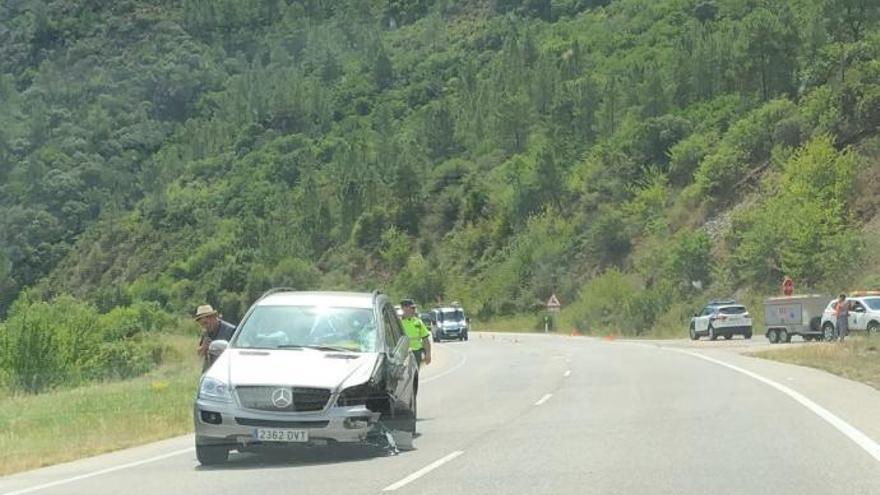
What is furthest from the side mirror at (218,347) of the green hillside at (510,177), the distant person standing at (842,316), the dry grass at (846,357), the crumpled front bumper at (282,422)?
the green hillside at (510,177)

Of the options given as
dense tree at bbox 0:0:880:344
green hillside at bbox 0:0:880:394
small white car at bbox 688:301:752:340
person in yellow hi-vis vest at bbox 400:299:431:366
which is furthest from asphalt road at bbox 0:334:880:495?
dense tree at bbox 0:0:880:344

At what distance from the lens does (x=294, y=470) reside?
12164mm

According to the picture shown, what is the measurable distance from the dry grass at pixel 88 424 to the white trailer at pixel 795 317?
23014 millimetres

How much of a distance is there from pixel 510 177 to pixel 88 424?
99.2 metres

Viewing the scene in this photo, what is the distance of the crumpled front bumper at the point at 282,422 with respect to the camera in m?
12.1

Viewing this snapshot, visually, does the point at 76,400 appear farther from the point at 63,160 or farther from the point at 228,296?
the point at 63,160

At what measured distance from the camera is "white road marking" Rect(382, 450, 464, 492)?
35.3ft

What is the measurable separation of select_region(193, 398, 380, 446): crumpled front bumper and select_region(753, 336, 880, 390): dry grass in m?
12.2

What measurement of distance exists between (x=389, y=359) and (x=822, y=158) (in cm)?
5451

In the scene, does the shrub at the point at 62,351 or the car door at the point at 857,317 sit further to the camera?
the shrub at the point at 62,351

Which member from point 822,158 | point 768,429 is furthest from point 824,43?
point 768,429

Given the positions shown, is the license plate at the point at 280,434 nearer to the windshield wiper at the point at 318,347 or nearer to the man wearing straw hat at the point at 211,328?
the windshield wiper at the point at 318,347

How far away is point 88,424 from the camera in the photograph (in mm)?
19016

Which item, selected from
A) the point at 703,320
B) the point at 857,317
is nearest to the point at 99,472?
the point at 857,317
